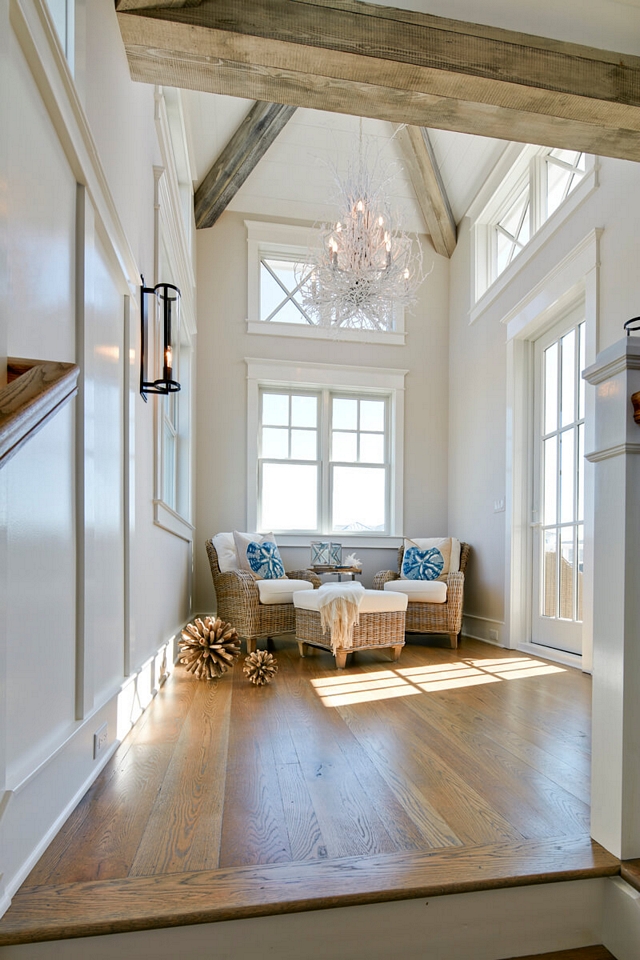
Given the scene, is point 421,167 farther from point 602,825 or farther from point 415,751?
point 602,825

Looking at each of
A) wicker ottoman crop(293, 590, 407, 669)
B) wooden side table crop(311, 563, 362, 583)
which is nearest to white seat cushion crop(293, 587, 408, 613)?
wicker ottoman crop(293, 590, 407, 669)

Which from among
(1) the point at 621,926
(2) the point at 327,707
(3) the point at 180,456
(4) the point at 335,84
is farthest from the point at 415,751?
(3) the point at 180,456

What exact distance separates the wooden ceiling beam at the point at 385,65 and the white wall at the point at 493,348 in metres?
0.71

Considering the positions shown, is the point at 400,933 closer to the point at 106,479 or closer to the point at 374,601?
the point at 106,479

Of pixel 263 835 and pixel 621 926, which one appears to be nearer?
pixel 621 926

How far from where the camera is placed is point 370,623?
12.4ft

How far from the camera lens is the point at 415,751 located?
6.70ft

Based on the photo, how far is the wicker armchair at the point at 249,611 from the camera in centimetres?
416

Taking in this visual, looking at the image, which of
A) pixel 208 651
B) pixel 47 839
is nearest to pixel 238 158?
pixel 208 651

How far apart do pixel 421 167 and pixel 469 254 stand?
0.89 metres

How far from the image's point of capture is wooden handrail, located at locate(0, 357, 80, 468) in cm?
92

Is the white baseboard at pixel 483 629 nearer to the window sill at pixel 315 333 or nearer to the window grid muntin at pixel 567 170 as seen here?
the window sill at pixel 315 333

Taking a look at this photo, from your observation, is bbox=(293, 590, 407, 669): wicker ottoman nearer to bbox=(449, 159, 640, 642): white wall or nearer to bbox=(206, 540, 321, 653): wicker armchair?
bbox=(206, 540, 321, 653): wicker armchair

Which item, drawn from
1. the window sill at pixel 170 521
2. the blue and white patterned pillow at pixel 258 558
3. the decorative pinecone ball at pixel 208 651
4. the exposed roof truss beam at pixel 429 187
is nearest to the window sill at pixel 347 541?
the blue and white patterned pillow at pixel 258 558
